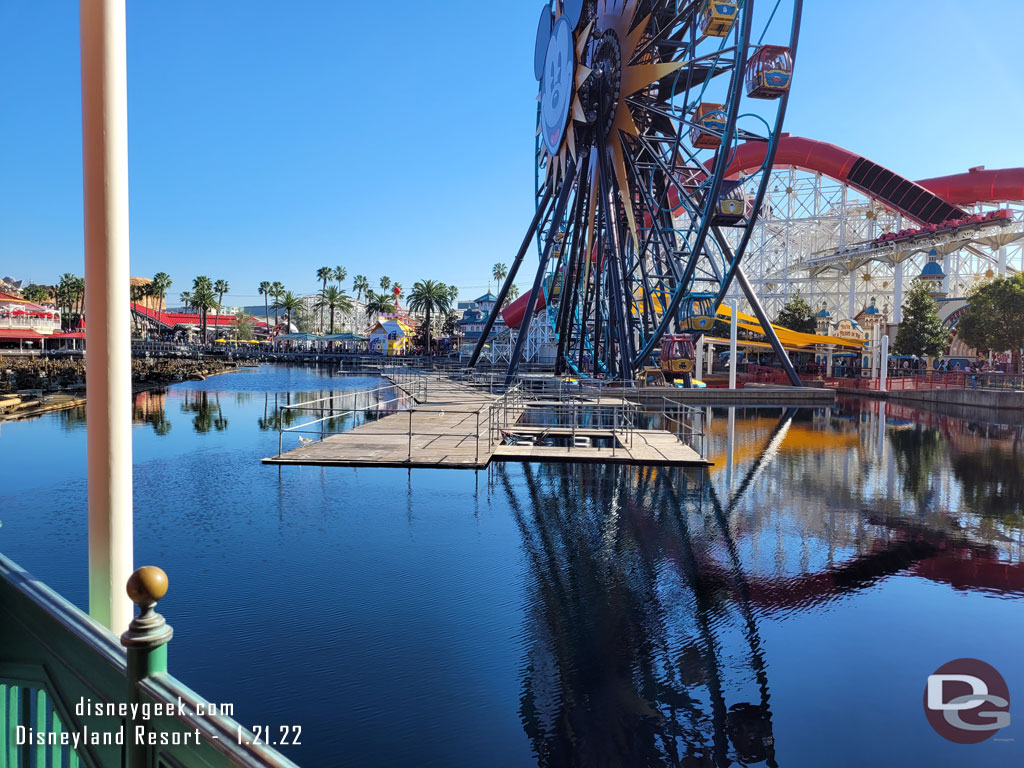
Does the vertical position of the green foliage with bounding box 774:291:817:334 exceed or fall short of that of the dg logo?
it exceeds it

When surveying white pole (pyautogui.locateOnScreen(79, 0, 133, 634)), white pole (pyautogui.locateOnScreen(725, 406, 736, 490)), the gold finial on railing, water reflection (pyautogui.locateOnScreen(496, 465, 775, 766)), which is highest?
white pole (pyautogui.locateOnScreen(79, 0, 133, 634))

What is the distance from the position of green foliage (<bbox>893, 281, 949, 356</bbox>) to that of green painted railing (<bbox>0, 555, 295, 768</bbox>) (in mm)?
62335

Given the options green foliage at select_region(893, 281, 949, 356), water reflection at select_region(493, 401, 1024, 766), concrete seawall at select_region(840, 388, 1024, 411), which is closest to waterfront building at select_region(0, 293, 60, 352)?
water reflection at select_region(493, 401, 1024, 766)

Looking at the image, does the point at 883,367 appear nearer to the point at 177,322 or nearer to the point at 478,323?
the point at 478,323

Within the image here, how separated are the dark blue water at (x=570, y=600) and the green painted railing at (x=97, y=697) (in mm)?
3444

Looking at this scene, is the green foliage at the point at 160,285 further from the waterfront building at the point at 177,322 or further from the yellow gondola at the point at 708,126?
the yellow gondola at the point at 708,126

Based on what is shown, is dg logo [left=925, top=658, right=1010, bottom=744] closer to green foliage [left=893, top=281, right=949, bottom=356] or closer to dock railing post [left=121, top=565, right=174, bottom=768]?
dock railing post [left=121, top=565, right=174, bottom=768]

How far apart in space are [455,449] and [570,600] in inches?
416

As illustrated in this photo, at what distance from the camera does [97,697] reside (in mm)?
2670

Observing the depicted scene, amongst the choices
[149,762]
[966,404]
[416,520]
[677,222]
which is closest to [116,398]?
[149,762]

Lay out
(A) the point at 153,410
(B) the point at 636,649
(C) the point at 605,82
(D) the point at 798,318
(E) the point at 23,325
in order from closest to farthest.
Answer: (B) the point at 636,649, (A) the point at 153,410, (C) the point at 605,82, (D) the point at 798,318, (E) the point at 23,325

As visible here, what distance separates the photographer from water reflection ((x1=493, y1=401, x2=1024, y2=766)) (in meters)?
6.91

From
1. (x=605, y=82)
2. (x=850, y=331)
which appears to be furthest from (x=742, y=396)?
(x=850, y=331)

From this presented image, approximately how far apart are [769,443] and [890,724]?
63.4 feet
